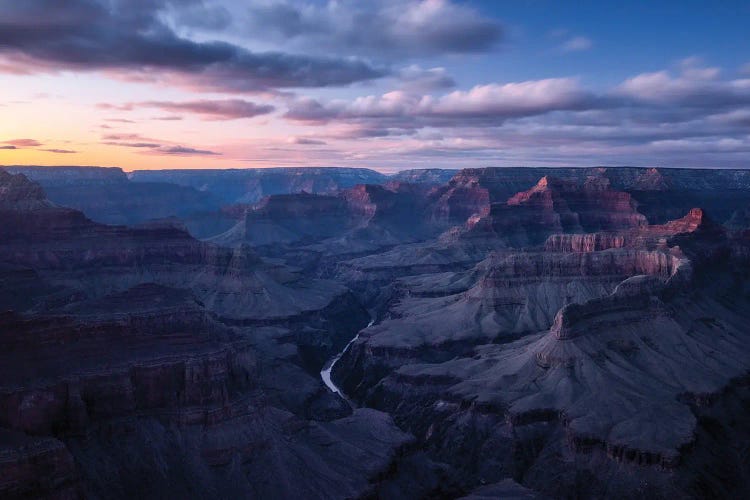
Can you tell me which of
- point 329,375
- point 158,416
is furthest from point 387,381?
point 158,416

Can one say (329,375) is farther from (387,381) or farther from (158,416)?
(158,416)

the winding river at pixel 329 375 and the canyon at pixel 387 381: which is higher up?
the canyon at pixel 387 381

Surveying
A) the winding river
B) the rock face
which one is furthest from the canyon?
the winding river

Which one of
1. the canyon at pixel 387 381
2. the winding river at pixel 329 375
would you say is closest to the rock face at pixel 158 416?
the canyon at pixel 387 381

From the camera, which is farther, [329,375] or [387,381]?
[329,375]

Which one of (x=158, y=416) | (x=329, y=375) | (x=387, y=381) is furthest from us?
(x=329, y=375)

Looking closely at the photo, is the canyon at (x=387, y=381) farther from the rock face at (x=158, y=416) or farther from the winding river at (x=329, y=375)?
the winding river at (x=329, y=375)

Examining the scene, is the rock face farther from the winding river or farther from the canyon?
the winding river

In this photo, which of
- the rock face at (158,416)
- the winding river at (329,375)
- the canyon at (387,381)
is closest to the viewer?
the rock face at (158,416)

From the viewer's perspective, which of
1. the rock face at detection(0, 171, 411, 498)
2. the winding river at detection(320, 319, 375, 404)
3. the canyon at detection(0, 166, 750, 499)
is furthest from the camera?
the winding river at detection(320, 319, 375, 404)
